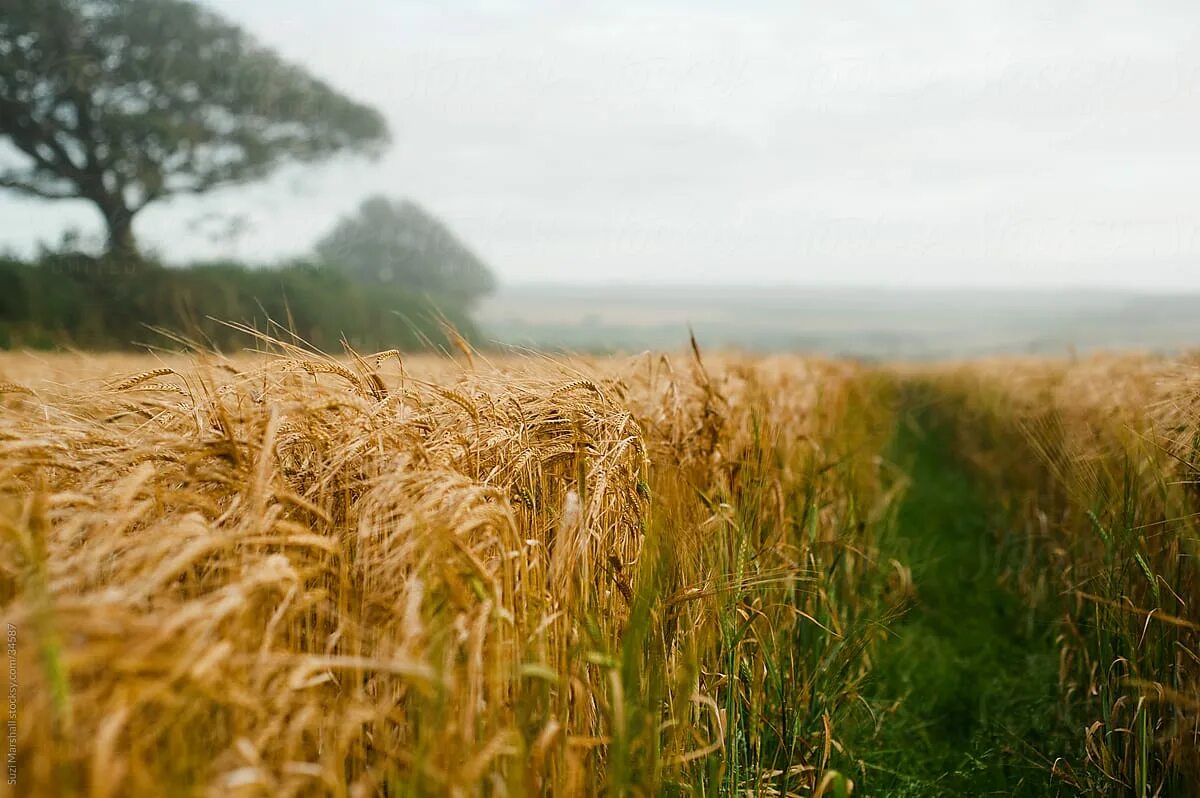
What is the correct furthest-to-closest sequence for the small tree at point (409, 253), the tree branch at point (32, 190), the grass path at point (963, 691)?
the small tree at point (409, 253), the tree branch at point (32, 190), the grass path at point (963, 691)

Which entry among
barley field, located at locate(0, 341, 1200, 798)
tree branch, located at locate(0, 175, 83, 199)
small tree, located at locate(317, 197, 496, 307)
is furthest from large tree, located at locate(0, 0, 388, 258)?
barley field, located at locate(0, 341, 1200, 798)

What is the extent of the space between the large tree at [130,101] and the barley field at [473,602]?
19109 millimetres

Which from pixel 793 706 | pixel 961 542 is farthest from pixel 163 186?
pixel 793 706

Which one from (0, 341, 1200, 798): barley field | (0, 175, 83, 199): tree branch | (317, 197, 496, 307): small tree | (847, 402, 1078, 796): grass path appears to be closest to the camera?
(0, 341, 1200, 798): barley field

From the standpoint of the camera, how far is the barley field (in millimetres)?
1054

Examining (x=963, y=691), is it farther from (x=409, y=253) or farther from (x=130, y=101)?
(x=409, y=253)

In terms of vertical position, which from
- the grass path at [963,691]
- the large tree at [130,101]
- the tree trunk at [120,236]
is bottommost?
the grass path at [963,691]

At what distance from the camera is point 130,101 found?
1828 cm

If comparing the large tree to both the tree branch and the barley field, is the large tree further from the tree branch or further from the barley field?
the barley field

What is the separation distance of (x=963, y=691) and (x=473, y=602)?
299 cm

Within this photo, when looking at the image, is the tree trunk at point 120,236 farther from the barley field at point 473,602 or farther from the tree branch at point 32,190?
the barley field at point 473,602

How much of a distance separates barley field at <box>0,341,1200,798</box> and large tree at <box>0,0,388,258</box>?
19.1 meters

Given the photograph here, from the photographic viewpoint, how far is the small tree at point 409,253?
104 feet

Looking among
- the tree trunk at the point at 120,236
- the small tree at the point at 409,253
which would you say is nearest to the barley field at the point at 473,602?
the tree trunk at the point at 120,236
